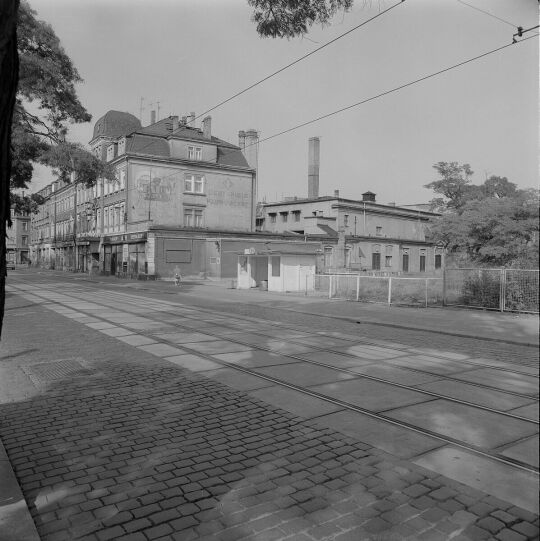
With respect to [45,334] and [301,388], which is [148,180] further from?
[301,388]

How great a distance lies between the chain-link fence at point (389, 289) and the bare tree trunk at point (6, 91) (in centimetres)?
1836

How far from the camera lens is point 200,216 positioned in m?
48.8

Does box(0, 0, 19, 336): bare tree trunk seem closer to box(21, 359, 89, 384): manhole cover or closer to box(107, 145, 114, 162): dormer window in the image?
box(21, 359, 89, 384): manhole cover

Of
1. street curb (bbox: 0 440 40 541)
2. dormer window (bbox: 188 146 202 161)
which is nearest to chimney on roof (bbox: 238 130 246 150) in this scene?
dormer window (bbox: 188 146 202 161)

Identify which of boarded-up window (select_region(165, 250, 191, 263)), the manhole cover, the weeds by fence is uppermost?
boarded-up window (select_region(165, 250, 191, 263))

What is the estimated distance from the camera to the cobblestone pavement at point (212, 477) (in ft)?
10.4

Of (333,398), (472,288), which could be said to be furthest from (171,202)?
(333,398)

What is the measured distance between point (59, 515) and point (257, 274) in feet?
99.6

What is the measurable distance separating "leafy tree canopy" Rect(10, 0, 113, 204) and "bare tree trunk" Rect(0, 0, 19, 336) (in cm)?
2020

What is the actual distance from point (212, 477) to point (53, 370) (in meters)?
4.79

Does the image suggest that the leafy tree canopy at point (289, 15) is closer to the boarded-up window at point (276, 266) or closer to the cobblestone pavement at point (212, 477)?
the cobblestone pavement at point (212, 477)

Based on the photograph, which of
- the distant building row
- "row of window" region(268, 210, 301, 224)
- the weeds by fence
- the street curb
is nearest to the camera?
the street curb

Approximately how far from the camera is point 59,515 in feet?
10.9

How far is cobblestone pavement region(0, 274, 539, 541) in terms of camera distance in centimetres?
316
